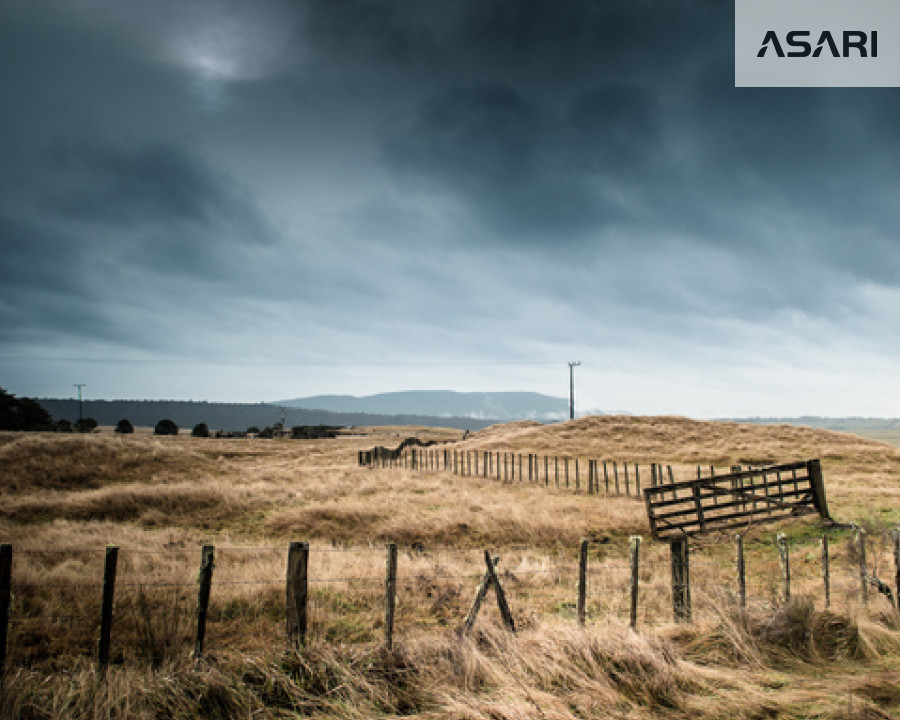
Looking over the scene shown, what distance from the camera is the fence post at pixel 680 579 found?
26.3ft

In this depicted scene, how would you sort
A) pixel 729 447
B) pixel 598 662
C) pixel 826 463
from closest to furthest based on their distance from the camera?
pixel 598 662
pixel 826 463
pixel 729 447

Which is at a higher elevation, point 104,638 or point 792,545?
point 104,638

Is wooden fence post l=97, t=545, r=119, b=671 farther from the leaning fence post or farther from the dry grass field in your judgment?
the leaning fence post

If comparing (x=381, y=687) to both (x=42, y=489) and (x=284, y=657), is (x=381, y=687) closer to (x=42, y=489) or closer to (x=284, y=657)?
(x=284, y=657)

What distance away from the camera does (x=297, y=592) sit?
21.2ft

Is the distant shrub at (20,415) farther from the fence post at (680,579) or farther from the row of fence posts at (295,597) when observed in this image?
the fence post at (680,579)

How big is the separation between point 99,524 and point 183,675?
13197mm

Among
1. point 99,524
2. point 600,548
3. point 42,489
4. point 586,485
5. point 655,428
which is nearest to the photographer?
point 600,548

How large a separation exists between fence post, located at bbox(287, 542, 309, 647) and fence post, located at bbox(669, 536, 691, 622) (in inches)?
209

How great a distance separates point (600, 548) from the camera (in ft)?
47.1

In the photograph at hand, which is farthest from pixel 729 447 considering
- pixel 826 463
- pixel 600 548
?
pixel 600 548

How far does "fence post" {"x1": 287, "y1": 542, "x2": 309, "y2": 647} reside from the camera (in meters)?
6.46

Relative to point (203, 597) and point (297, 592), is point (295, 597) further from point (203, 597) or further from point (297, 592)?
point (203, 597)

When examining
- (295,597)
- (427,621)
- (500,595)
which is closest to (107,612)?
(295,597)
